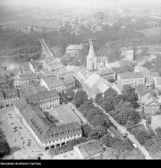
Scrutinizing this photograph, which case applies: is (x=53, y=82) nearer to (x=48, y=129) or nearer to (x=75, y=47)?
(x=48, y=129)

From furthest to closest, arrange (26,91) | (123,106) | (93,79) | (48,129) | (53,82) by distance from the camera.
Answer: (93,79), (53,82), (26,91), (123,106), (48,129)

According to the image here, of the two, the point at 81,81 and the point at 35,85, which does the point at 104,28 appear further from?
the point at 35,85

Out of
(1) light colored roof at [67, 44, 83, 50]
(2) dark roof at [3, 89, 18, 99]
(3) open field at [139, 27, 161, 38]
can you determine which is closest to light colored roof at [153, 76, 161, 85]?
(2) dark roof at [3, 89, 18, 99]

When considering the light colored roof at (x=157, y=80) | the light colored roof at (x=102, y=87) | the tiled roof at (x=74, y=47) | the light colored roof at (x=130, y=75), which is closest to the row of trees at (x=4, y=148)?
the light colored roof at (x=102, y=87)

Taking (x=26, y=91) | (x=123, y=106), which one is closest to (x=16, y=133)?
(x=26, y=91)

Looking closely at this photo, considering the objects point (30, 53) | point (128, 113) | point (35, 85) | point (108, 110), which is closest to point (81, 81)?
point (35, 85)

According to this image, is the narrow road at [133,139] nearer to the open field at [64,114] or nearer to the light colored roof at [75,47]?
the open field at [64,114]
